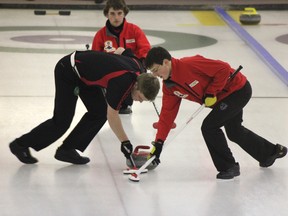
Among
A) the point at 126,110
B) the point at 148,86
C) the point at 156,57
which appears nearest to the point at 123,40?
the point at 126,110

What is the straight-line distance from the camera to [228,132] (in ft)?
20.1

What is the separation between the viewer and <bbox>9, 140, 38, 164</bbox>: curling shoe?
20.3 ft

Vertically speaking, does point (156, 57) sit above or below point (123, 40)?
above

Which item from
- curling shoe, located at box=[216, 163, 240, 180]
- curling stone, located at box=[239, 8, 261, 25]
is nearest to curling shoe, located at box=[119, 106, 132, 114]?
curling shoe, located at box=[216, 163, 240, 180]

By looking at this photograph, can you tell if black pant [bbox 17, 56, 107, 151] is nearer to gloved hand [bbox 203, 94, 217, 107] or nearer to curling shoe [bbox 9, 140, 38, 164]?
curling shoe [bbox 9, 140, 38, 164]

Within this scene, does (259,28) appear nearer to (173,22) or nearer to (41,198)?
(173,22)

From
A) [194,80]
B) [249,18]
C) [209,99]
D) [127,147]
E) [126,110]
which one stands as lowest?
[249,18]

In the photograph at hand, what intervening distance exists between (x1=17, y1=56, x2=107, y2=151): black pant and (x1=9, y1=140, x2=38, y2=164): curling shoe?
1.3 inches

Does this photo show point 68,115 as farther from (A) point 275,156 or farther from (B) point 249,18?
(B) point 249,18

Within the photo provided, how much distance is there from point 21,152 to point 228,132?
1555mm

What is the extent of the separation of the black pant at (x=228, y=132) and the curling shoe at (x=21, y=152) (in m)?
1.35

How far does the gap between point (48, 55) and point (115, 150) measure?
418 cm

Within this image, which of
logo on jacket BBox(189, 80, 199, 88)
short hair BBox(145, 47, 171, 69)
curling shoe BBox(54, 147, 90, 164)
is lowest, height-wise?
curling shoe BBox(54, 147, 90, 164)

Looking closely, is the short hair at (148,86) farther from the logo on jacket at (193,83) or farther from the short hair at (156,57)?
the logo on jacket at (193,83)
